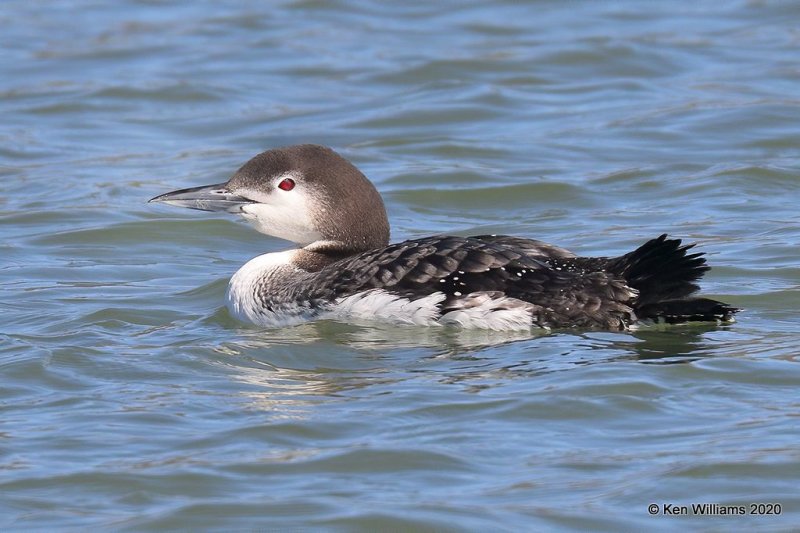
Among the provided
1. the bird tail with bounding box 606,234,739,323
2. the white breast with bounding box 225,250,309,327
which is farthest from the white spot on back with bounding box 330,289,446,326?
the bird tail with bounding box 606,234,739,323

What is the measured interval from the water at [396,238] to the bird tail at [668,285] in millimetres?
141

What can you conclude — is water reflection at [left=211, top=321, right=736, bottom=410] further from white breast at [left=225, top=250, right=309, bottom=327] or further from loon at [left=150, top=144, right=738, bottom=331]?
white breast at [left=225, top=250, right=309, bottom=327]

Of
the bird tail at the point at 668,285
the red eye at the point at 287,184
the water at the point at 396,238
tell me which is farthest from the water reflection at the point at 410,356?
the red eye at the point at 287,184

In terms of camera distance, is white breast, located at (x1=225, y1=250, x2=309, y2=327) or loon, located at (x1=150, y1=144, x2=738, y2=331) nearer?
loon, located at (x1=150, y1=144, x2=738, y2=331)

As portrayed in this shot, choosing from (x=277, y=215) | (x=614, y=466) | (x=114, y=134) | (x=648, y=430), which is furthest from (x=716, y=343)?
(x=114, y=134)

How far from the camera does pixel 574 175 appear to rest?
11086mm

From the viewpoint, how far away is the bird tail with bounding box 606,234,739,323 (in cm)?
693

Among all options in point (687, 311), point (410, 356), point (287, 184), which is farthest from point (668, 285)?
point (287, 184)

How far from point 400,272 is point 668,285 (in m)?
1.21

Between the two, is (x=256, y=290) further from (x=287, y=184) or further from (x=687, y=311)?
(x=687, y=311)

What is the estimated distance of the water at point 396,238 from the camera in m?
5.53

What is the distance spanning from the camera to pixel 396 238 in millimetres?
9750

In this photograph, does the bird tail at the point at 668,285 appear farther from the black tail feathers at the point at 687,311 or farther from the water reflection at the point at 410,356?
the water reflection at the point at 410,356

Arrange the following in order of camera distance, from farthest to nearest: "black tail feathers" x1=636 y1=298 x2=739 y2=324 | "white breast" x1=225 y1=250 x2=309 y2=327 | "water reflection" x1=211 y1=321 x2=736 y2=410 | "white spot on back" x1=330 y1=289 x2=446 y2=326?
1. "white breast" x1=225 y1=250 x2=309 y2=327
2. "white spot on back" x1=330 y1=289 x2=446 y2=326
3. "black tail feathers" x1=636 y1=298 x2=739 y2=324
4. "water reflection" x1=211 y1=321 x2=736 y2=410
